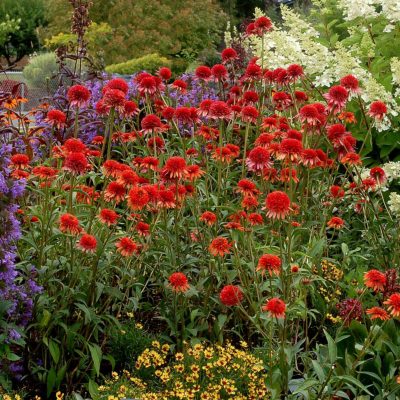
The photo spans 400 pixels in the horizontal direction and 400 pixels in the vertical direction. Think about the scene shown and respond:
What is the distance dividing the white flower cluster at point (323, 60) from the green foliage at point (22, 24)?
68.7ft

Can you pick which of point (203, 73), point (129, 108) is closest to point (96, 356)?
point (129, 108)

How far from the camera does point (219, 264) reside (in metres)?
3.07

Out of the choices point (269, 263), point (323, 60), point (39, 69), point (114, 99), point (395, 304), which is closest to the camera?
point (395, 304)

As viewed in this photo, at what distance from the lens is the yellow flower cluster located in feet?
8.26

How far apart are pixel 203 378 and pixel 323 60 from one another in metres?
2.23

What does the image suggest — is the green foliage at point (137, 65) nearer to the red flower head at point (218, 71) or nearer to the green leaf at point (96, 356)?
the red flower head at point (218, 71)

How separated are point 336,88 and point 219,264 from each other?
2.84 ft

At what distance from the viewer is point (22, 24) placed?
82.9ft

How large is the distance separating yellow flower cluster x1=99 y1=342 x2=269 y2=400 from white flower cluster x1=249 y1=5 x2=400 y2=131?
5.89ft

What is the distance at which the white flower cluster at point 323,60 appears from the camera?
3.88 m

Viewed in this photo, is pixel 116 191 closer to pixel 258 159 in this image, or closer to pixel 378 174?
pixel 258 159

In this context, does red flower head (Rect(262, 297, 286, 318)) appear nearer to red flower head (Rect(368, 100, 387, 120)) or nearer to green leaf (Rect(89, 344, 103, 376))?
green leaf (Rect(89, 344, 103, 376))

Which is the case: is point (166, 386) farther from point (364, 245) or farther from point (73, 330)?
point (364, 245)

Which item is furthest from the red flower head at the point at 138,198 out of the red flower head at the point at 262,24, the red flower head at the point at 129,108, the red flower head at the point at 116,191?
the red flower head at the point at 262,24
